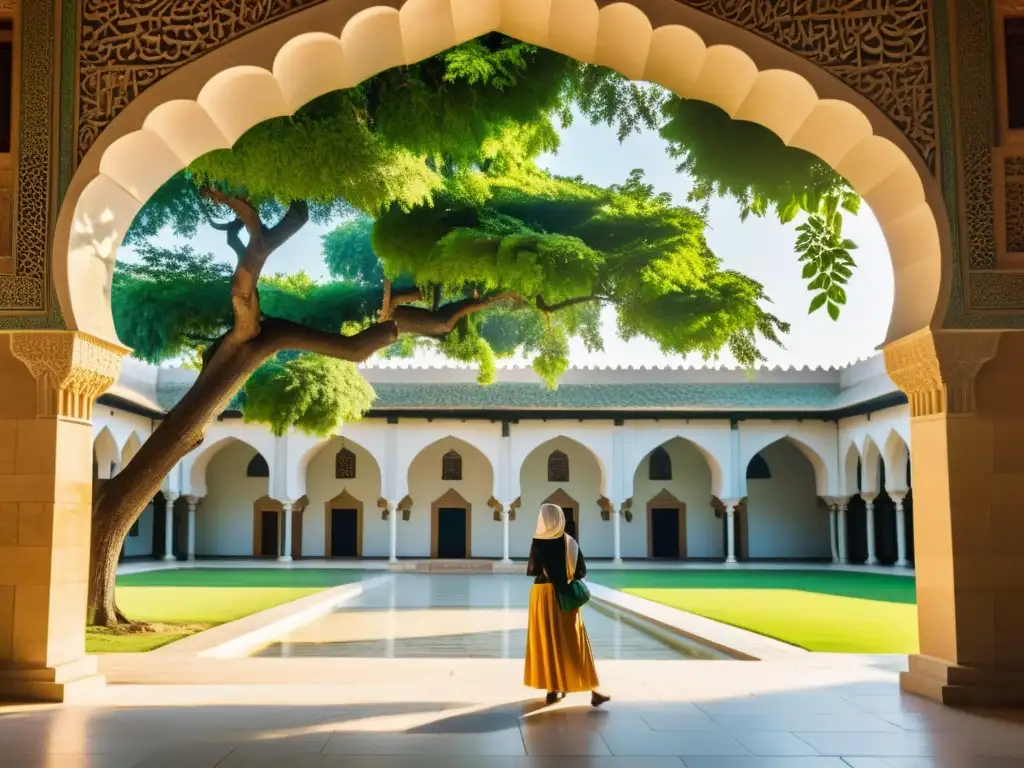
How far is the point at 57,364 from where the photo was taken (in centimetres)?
570

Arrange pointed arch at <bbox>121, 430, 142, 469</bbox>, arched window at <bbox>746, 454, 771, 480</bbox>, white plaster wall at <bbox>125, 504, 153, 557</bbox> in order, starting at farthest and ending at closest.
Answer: arched window at <bbox>746, 454, 771, 480</bbox>, white plaster wall at <bbox>125, 504, 153, 557</bbox>, pointed arch at <bbox>121, 430, 142, 469</bbox>

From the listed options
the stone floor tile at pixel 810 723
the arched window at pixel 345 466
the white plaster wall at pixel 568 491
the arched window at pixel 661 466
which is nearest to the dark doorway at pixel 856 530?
the arched window at pixel 661 466

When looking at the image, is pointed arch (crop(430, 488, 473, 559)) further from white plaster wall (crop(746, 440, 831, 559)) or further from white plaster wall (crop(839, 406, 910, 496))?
white plaster wall (crop(839, 406, 910, 496))

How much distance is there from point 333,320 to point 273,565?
45.6 ft

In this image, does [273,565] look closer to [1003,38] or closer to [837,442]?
[837,442]

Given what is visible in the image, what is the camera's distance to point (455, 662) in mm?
8227

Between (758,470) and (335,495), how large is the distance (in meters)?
12.0

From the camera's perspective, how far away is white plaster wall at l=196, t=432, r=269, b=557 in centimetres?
2916

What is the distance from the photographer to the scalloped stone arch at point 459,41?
573 cm

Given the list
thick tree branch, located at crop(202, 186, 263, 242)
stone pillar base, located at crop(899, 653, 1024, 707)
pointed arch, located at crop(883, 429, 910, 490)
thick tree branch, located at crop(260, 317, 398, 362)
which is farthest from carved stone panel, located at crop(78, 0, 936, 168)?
pointed arch, located at crop(883, 429, 910, 490)

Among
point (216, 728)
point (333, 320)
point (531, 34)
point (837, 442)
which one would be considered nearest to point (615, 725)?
point (216, 728)

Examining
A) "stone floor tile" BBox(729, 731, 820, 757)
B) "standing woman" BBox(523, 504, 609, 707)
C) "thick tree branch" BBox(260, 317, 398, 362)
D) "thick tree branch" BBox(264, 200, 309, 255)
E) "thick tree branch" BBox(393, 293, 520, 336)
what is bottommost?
→ "stone floor tile" BBox(729, 731, 820, 757)

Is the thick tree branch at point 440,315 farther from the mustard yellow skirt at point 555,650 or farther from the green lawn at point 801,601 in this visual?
the mustard yellow skirt at point 555,650

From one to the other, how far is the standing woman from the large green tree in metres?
3.06
